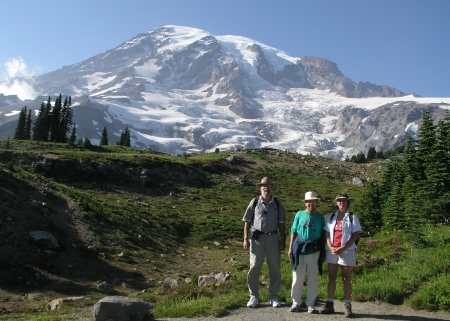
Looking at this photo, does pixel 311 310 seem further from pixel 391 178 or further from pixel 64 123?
pixel 64 123

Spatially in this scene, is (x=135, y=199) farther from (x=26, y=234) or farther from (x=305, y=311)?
(x=305, y=311)

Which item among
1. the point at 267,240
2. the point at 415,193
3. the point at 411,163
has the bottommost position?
the point at 267,240

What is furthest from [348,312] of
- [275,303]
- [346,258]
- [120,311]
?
[120,311]

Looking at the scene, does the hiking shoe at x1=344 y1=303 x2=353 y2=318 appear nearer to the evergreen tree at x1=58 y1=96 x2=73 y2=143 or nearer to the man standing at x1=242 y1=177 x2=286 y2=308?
the man standing at x1=242 y1=177 x2=286 y2=308

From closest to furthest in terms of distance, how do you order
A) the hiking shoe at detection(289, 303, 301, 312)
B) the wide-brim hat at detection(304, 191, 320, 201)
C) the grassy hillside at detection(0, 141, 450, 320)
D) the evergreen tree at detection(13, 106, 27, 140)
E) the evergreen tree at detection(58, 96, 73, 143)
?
1. the hiking shoe at detection(289, 303, 301, 312)
2. the wide-brim hat at detection(304, 191, 320, 201)
3. the grassy hillside at detection(0, 141, 450, 320)
4. the evergreen tree at detection(58, 96, 73, 143)
5. the evergreen tree at detection(13, 106, 27, 140)

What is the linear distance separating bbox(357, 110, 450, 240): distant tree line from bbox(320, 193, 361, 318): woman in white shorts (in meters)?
6.36

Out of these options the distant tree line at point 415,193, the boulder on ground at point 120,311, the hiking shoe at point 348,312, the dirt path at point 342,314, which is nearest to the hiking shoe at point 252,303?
the dirt path at point 342,314

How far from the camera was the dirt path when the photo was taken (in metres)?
8.20

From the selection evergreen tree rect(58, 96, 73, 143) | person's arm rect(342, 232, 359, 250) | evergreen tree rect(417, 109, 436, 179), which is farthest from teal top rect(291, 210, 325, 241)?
evergreen tree rect(58, 96, 73, 143)

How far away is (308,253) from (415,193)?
1583cm

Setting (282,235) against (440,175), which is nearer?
(282,235)

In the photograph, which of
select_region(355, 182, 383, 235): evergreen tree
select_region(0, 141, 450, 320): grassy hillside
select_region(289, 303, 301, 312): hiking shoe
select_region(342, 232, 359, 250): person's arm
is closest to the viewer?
select_region(342, 232, 359, 250): person's arm

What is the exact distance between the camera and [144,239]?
73.9ft

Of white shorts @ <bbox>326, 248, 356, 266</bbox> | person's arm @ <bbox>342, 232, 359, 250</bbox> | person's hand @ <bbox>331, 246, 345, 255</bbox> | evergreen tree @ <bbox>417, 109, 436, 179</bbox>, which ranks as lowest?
white shorts @ <bbox>326, 248, 356, 266</bbox>
